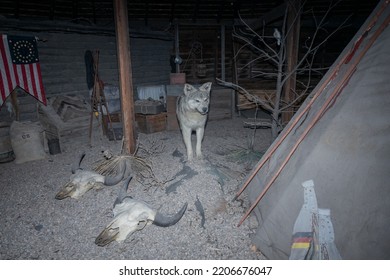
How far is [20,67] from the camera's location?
24.0 ft

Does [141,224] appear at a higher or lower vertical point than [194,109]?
lower

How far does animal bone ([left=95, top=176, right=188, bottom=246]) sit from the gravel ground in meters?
0.26

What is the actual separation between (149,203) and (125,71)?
8.80ft

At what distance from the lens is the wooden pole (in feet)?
15.5

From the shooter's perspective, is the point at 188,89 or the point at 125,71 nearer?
the point at 125,71

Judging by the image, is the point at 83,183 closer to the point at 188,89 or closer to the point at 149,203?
the point at 149,203

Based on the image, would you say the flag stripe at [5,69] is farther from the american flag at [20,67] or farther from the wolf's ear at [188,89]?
the wolf's ear at [188,89]

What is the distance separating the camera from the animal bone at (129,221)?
323 cm

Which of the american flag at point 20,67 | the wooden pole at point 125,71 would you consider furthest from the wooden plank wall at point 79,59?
the wooden pole at point 125,71

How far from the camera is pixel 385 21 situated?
9.97 ft

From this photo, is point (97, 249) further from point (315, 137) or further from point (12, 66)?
point (12, 66)

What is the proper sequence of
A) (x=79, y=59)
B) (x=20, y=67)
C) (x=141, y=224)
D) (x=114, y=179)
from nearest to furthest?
(x=141, y=224) → (x=114, y=179) → (x=20, y=67) → (x=79, y=59)

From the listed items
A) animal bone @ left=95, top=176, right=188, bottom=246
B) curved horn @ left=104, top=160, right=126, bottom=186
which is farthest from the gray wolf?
animal bone @ left=95, top=176, right=188, bottom=246

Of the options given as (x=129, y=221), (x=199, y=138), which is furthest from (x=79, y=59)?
(x=129, y=221)
